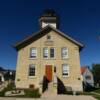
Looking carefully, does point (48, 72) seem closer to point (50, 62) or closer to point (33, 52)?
point (50, 62)

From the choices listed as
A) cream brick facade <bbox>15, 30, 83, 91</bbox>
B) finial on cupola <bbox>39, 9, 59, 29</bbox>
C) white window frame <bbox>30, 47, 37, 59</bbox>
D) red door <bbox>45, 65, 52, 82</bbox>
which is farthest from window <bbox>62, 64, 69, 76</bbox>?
finial on cupola <bbox>39, 9, 59, 29</bbox>

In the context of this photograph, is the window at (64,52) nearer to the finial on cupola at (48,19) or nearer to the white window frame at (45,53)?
the white window frame at (45,53)

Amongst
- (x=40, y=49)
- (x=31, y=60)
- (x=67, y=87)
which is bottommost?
(x=67, y=87)

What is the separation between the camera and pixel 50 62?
2645cm

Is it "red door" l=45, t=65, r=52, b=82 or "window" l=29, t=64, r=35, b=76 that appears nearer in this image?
"red door" l=45, t=65, r=52, b=82

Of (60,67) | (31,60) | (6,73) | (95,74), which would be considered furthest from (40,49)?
(95,74)

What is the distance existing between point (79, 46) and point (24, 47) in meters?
8.34

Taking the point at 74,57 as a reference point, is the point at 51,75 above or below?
below

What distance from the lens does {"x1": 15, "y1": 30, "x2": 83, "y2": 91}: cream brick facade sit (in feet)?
84.4

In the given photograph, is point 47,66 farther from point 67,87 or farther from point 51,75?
point 67,87

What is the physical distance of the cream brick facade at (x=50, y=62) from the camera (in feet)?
84.4

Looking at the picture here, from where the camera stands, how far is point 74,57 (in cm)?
2648

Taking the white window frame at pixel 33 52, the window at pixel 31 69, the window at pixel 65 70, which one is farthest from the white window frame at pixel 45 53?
the window at pixel 65 70

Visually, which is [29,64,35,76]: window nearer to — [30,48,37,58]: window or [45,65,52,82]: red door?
[30,48,37,58]: window
